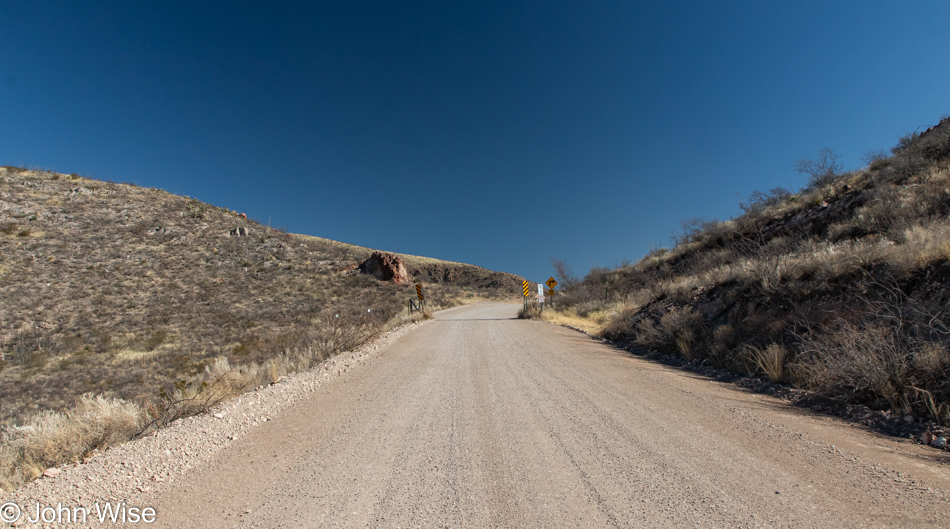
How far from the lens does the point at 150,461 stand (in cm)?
356

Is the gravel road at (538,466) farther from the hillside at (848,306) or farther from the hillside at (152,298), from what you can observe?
the hillside at (152,298)

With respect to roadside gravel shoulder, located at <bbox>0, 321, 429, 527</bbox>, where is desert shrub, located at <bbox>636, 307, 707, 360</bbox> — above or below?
above

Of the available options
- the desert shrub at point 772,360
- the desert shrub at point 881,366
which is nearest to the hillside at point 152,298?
the desert shrub at point 772,360

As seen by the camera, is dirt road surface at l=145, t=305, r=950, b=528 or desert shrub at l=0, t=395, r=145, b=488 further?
desert shrub at l=0, t=395, r=145, b=488

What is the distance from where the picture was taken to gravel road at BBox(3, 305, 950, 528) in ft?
8.36

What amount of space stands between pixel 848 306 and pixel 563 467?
19.4 feet

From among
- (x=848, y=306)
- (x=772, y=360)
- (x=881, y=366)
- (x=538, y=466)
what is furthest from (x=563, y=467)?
(x=848, y=306)

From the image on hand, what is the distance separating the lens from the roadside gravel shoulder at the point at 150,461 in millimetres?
2943

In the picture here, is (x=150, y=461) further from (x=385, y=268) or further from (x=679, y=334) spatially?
(x=385, y=268)

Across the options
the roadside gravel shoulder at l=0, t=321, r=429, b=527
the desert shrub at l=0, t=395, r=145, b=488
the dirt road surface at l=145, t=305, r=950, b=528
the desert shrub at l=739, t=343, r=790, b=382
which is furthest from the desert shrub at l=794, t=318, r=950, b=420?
the desert shrub at l=0, t=395, r=145, b=488

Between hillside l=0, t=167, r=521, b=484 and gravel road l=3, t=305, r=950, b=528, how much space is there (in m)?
2.02

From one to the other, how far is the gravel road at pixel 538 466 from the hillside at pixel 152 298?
2.02m

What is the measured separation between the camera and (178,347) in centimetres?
1712

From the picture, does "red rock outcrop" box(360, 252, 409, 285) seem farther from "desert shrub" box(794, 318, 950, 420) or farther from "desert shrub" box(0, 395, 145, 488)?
"desert shrub" box(794, 318, 950, 420)
